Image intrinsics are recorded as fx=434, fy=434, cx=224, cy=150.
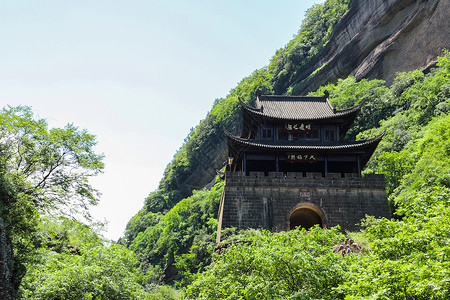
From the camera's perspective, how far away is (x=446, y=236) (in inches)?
401

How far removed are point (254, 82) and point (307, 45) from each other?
10054mm

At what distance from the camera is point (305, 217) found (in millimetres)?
27234

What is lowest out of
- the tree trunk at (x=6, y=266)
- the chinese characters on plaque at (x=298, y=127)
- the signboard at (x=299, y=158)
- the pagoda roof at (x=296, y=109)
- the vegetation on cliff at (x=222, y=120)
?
the tree trunk at (x=6, y=266)

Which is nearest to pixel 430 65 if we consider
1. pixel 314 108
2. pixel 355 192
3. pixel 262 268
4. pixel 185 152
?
pixel 314 108

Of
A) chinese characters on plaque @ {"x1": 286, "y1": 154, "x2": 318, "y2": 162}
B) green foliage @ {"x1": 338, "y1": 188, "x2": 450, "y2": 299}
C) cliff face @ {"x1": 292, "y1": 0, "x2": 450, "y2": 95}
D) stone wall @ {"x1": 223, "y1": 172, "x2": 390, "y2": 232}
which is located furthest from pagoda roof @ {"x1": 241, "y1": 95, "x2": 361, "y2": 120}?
cliff face @ {"x1": 292, "y1": 0, "x2": 450, "y2": 95}

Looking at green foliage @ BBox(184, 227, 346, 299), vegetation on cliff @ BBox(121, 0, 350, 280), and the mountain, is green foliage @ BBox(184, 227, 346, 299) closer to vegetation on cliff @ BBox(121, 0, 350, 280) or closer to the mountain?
the mountain

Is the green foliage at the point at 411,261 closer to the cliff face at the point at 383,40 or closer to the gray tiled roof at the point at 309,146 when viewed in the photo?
the gray tiled roof at the point at 309,146

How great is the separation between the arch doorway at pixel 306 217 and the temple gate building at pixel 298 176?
2.4 inches

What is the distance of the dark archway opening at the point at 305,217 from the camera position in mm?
25844

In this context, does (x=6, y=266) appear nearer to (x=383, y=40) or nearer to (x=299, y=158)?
(x=299, y=158)

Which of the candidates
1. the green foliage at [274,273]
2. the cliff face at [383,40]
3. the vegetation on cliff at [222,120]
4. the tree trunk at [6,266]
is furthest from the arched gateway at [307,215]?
the vegetation on cliff at [222,120]

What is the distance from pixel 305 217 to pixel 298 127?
5.67 m

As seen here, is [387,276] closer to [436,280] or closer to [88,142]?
[436,280]

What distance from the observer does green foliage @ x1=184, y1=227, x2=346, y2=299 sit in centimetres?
1195
